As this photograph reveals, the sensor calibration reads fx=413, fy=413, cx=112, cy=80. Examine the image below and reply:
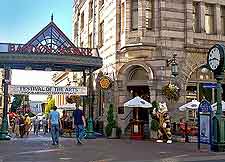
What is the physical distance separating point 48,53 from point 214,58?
33.1 ft

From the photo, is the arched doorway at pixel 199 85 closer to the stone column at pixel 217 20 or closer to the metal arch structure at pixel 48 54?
the stone column at pixel 217 20

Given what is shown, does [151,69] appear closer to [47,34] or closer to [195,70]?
[195,70]

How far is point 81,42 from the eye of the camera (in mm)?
38062

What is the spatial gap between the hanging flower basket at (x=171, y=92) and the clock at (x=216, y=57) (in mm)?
7265

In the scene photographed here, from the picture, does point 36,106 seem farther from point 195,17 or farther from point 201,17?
point 201,17

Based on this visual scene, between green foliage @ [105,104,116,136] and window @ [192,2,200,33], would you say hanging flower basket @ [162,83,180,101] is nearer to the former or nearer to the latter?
green foliage @ [105,104,116,136]

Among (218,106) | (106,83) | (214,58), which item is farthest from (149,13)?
(218,106)

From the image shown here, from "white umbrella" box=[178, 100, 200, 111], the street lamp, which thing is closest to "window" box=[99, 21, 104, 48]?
the street lamp

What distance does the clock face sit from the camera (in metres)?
16.0

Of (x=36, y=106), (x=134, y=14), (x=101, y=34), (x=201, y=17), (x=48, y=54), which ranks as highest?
(x=134, y=14)

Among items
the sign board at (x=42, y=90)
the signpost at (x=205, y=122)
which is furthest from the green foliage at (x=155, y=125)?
the signpost at (x=205, y=122)

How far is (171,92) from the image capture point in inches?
932

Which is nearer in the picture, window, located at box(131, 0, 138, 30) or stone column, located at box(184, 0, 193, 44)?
stone column, located at box(184, 0, 193, 44)

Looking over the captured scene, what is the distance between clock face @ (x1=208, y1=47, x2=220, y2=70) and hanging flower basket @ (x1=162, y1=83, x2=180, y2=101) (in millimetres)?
7265
